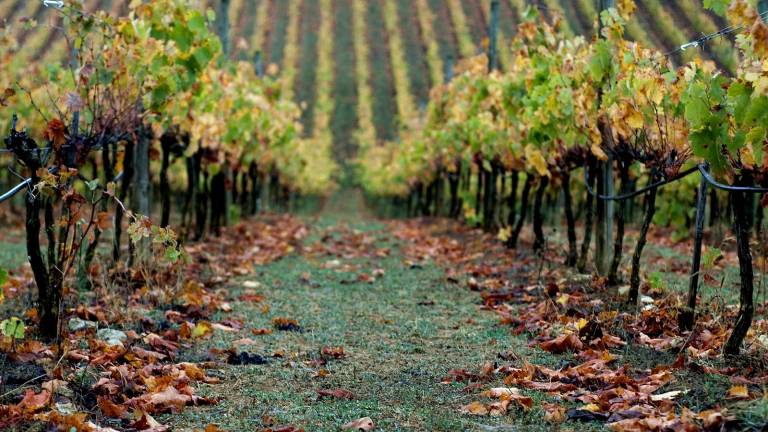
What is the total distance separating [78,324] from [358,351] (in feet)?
7.04

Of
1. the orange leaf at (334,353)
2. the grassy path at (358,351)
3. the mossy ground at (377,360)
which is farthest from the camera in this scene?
the orange leaf at (334,353)

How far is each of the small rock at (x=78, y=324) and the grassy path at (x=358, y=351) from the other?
2.95 feet

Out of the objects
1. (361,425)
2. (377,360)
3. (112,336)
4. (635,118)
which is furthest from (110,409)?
(635,118)

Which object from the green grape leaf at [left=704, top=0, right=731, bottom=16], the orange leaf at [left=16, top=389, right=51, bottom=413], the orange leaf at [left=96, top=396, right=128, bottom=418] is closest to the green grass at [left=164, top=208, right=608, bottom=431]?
the orange leaf at [left=96, top=396, right=128, bottom=418]

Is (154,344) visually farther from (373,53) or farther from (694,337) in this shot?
(373,53)

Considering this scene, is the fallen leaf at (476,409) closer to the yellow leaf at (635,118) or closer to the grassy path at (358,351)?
the grassy path at (358,351)

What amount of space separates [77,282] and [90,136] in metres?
1.75

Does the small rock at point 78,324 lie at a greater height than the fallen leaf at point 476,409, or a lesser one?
greater

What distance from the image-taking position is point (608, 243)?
9.20 metres

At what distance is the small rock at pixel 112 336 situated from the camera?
5.92 meters

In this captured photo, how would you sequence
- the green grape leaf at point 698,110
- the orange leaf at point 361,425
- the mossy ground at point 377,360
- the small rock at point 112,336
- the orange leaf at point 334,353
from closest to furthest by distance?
the orange leaf at point 361,425 < the mossy ground at point 377,360 < the green grape leaf at point 698,110 < the small rock at point 112,336 < the orange leaf at point 334,353

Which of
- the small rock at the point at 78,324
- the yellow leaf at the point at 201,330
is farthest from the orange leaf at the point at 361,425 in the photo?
the small rock at the point at 78,324

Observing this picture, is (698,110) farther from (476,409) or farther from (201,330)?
(201,330)

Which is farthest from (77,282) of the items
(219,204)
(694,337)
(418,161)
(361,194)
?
(361,194)
